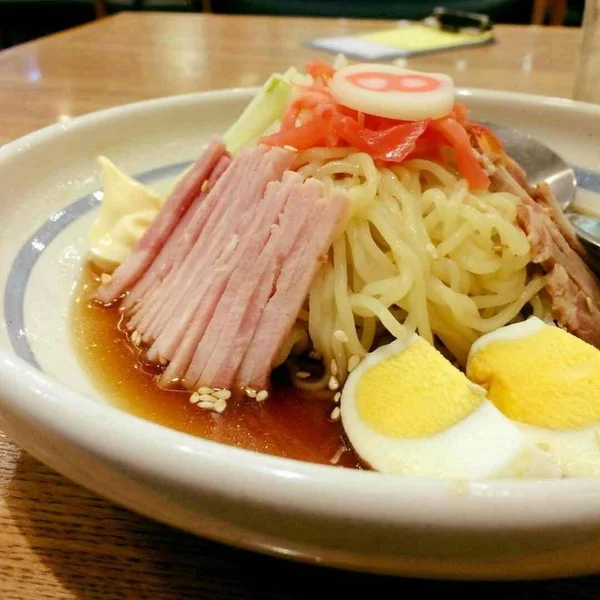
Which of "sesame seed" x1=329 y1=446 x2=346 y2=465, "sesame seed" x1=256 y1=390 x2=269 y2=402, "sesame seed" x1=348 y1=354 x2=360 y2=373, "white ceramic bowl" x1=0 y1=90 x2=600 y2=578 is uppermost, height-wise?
"white ceramic bowl" x1=0 y1=90 x2=600 y2=578

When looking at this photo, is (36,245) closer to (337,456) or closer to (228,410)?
(228,410)

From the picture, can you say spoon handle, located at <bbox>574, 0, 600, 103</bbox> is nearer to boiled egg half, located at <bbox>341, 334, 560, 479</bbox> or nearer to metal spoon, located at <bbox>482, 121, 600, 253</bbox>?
metal spoon, located at <bbox>482, 121, 600, 253</bbox>

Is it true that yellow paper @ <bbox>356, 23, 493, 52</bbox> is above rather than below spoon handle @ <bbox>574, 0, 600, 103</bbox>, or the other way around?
below

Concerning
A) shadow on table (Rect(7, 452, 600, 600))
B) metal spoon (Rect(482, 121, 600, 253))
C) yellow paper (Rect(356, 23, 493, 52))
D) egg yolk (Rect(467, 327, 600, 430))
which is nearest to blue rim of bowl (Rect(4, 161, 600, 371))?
metal spoon (Rect(482, 121, 600, 253))

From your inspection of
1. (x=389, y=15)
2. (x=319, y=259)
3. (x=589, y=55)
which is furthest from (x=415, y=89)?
(x=389, y=15)

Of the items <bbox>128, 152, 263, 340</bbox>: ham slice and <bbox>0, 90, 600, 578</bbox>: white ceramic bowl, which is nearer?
<bbox>0, 90, 600, 578</bbox>: white ceramic bowl

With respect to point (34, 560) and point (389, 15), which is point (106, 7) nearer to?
point (389, 15)

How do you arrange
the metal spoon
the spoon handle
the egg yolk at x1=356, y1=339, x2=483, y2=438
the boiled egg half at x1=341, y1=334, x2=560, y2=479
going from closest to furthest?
the boiled egg half at x1=341, y1=334, x2=560, y2=479 < the egg yolk at x1=356, y1=339, x2=483, y2=438 < the metal spoon < the spoon handle

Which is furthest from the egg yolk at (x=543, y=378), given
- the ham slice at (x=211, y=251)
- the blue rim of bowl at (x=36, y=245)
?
the blue rim of bowl at (x=36, y=245)
